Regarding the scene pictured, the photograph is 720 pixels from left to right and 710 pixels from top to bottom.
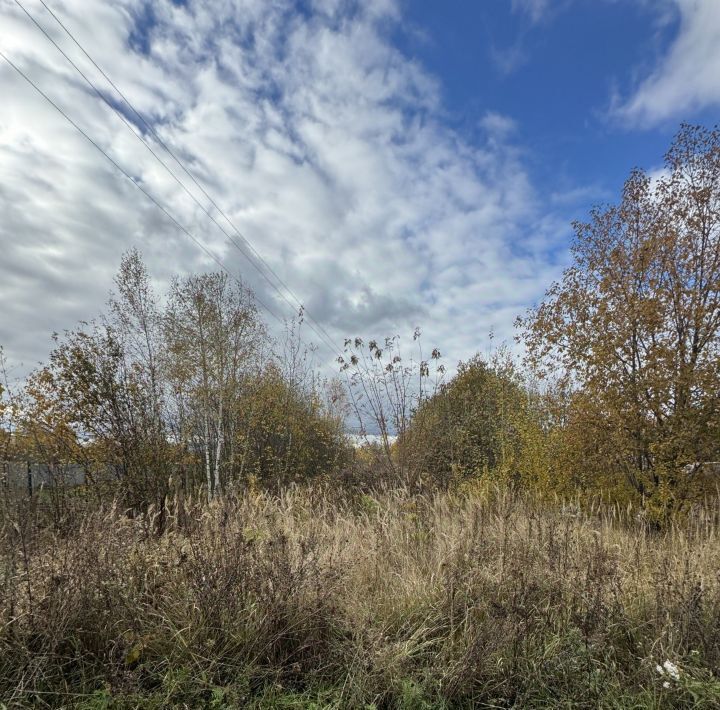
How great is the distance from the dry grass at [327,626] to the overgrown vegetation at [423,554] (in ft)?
0.06

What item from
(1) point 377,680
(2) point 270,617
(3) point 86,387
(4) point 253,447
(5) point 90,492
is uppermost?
(3) point 86,387

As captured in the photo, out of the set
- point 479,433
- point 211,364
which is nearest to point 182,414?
point 211,364

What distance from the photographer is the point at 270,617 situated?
3.03 meters

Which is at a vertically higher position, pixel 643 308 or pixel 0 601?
pixel 643 308

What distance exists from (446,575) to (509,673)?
1003 mm

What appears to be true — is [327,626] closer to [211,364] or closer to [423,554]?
[423,554]

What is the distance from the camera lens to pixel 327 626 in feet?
10.5

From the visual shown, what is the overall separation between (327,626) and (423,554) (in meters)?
1.33

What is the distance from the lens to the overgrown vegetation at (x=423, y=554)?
8.99 feet

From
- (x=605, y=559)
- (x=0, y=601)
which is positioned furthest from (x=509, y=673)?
(x=0, y=601)

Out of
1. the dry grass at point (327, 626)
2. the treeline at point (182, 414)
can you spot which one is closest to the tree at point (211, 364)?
the treeline at point (182, 414)

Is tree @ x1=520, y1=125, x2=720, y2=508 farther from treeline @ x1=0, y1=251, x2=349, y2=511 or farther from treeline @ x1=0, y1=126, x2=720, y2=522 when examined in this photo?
treeline @ x1=0, y1=251, x2=349, y2=511

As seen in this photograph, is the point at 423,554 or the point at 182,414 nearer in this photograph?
the point at 423,554

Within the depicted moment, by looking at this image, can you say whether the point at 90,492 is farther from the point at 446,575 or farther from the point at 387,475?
the point at 387,475
